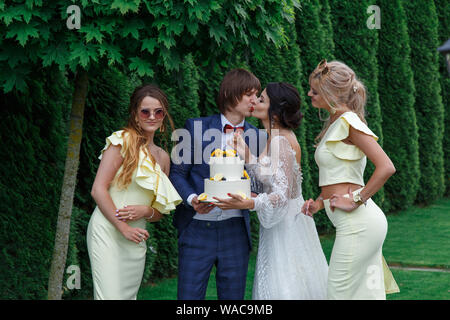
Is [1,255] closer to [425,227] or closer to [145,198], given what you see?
[145,198]

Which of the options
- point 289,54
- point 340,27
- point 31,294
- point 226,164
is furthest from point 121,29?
point 340,27

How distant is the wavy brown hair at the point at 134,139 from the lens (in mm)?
3908

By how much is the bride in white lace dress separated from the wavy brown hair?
2.00 feet

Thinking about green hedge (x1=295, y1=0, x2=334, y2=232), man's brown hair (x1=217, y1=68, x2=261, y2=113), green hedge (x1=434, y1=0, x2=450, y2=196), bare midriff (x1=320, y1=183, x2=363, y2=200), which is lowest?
bare midriff (x1=320, y1=183, x2=363, y2=200)

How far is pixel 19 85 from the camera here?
3975mm

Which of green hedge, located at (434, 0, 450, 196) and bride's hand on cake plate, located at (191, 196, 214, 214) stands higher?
green hedge, located at (434, 0, 450, 196)

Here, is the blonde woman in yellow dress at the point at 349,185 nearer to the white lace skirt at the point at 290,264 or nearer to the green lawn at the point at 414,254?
the white lace skirt at the point at 290,264

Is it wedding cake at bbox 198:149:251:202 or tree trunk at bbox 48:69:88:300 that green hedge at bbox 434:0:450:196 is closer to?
tree trunk at bbox 48:69:88:300

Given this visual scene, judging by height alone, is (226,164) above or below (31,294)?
above

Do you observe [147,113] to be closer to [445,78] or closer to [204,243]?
[204,243]

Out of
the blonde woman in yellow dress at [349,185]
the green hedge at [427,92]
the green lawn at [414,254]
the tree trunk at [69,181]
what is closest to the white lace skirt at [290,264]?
the blonde woman in yellow dress at [349,185]

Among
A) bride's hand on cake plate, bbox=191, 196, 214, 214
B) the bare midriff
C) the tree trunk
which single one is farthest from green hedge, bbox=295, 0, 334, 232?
bride's hand on cake plate, bbox=191, 196, 214, 214

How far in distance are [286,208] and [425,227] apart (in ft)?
26.4

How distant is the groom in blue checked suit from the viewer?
4180mm
